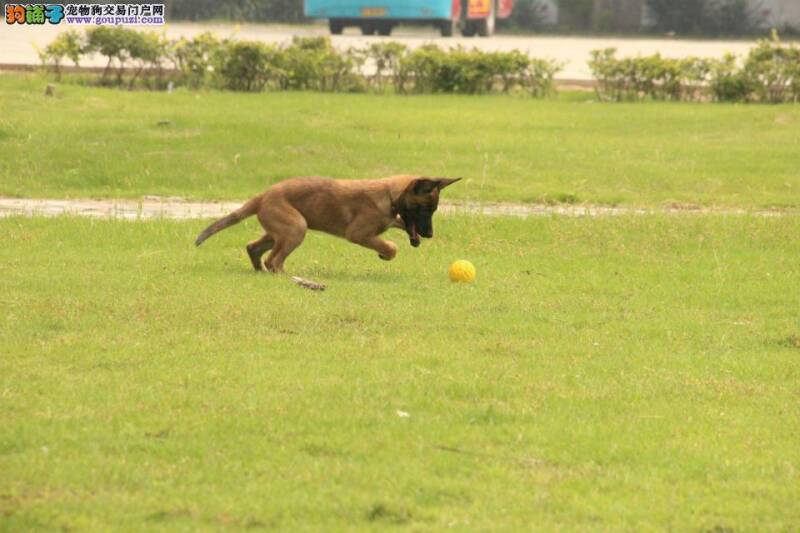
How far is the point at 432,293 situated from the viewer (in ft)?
33.8

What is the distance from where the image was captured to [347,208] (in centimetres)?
1110

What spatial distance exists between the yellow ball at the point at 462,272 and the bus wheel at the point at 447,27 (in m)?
30.2

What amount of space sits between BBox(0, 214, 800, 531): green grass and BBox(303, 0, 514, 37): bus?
91.5 ft

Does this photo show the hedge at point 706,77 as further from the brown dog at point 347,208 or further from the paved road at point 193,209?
the brown dog at point 347,208

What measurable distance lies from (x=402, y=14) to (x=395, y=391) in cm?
3310

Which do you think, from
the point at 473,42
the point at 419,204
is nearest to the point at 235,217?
the point at 419,204

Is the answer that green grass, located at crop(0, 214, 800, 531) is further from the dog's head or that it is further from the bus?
the bus

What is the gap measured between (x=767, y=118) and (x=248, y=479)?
17.1m

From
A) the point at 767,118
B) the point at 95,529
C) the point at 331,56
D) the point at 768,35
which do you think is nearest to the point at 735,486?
the point at 95,529

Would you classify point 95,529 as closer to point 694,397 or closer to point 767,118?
point 694,397

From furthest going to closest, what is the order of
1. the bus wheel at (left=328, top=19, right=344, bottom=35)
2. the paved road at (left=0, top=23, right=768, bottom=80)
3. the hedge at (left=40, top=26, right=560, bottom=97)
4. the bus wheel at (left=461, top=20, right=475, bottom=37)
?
the bus wheel at (left=461, top=20, right=475, bottom=37) < the bus wheel at (left=328, top=19, right=344, bottom=35) < the paved road at (left=0, top=23, right=768, bottom=80) < the hedge at (left=40, top=26, right=560, bottom=97)

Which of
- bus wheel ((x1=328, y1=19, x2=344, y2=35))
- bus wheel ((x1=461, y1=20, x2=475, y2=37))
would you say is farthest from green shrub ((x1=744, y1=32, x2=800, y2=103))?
bus wheel ((x1=328, y1=19, x2=344, y2=35))

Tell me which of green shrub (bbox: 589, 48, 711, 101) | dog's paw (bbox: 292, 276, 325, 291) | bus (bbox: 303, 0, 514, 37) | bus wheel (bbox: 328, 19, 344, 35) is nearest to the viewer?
dog's paw (bbox: 292, 276, 325, 291)

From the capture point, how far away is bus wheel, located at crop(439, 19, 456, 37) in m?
40.3
